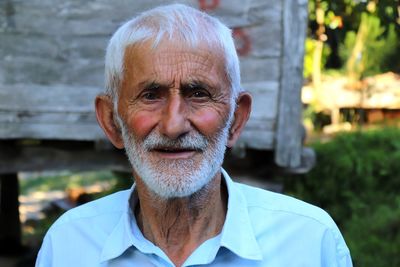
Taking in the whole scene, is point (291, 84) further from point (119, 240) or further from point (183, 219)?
point (119, 240)

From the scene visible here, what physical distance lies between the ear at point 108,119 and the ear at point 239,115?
0.33m

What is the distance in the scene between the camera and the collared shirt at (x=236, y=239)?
1875 mm

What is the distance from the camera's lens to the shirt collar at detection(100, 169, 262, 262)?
1.86 m

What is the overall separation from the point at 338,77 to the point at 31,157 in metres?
6.85

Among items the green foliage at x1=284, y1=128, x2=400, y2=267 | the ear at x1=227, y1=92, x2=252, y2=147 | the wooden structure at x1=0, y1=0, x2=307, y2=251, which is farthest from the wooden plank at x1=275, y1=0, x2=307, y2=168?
the ear at x1=227, y1=92, x2=252, y2=147

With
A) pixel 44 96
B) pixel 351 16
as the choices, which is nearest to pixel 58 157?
pixel 44 96

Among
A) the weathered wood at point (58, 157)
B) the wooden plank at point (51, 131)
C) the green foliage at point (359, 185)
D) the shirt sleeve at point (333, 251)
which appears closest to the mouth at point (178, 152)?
the shirt sleeve at point (333, 251)

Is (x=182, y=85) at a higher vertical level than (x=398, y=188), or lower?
higher

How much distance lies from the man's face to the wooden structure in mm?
2198

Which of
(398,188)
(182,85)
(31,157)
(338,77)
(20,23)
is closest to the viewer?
(182,85)

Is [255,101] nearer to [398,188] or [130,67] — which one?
[130,67]

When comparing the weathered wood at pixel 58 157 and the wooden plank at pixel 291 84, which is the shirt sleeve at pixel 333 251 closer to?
the wooden plank at pixel 291 84

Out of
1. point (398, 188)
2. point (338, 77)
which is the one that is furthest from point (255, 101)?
point (338, 77)

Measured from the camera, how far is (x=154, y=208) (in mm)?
1993
